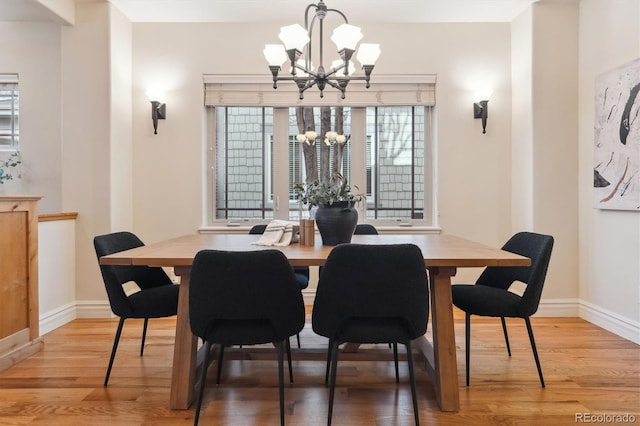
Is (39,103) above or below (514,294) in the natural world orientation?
above

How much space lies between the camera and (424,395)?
6.58ft

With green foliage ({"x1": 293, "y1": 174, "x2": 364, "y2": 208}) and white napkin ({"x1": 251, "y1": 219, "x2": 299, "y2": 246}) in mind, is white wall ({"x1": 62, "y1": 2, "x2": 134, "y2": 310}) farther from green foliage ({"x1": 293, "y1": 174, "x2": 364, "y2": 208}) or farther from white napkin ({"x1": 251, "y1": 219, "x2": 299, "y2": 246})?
green foliage ({"x1": 293, "y1": 174, "x2": 364, "y2": 208})

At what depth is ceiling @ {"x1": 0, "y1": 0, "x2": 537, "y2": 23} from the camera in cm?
337

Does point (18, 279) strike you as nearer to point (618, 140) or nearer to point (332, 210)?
point (332, 210)

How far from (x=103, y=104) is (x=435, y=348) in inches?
128

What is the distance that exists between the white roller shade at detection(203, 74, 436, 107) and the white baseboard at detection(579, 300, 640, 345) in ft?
7.37

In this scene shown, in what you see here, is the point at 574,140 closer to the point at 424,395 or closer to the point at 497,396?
the point at 497,396

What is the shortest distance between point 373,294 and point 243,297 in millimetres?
519

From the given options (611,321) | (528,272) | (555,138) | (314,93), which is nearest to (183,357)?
(528,272)

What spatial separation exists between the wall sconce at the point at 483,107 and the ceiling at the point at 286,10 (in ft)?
2.29

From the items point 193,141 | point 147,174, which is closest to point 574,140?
point 193,141

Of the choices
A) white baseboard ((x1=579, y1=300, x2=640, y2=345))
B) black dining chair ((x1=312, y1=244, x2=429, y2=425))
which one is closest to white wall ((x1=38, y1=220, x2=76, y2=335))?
black dining chair ((x1=312, y1=244, x2=429, y2=425))

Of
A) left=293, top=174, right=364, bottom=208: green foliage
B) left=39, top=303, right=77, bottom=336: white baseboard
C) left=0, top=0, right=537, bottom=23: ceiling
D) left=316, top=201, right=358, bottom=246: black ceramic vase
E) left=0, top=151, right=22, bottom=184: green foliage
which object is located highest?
left=0, top=0, right=537, bottom=23: ceiling

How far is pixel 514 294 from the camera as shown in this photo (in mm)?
2264
